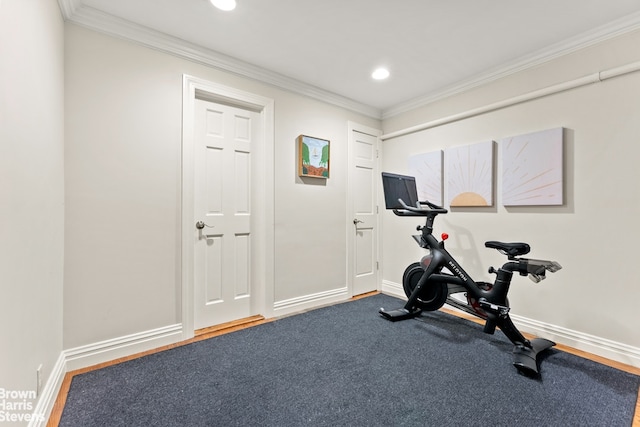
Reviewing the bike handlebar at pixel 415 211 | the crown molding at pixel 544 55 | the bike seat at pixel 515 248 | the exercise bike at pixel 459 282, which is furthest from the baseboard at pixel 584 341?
the crown molding at pixel 544 55

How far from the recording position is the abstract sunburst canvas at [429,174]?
3.15m

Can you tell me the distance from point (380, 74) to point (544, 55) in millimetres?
1393

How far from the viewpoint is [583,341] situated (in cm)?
216

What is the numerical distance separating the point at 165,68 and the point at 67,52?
0.60m

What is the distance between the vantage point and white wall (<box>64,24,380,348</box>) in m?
1.90

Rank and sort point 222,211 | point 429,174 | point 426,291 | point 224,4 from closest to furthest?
1. point 224,4
2. point 222,211
3. point 426,291
4. point 429,174

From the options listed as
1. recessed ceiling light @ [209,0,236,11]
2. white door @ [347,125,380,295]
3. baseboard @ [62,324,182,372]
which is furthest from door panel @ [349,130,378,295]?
baseboard @ [62,324,182,372]

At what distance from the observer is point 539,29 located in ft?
6.93

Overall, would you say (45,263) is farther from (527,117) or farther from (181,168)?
(527,117)

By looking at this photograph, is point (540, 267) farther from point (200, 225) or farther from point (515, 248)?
point (200, 225)

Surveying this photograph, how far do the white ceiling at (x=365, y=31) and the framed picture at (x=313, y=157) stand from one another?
0.67 metres

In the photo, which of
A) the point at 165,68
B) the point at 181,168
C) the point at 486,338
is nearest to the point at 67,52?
the point at 165,68

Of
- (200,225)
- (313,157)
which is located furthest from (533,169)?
(200,225)

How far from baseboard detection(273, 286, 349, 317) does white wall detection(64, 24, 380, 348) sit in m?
0.98
